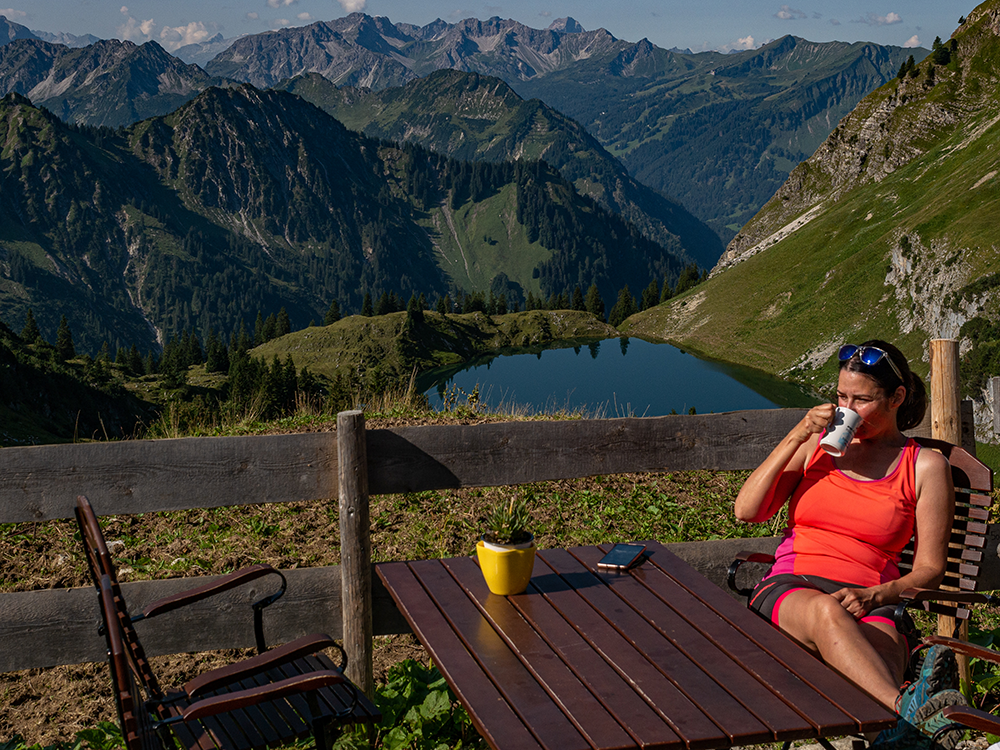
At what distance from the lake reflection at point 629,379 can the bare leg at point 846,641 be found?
A: 59.9m

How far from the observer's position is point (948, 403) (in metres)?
5.04

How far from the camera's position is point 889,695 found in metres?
3.17

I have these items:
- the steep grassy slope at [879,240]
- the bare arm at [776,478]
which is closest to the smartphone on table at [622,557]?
the bare arm at [776,478]

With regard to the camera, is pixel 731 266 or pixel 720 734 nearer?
pixel 720 734

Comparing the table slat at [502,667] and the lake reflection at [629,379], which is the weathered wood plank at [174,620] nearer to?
the table slat at [502,667]

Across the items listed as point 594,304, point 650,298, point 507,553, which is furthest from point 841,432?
point 594,304

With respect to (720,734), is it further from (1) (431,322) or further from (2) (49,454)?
(1) (431,322)

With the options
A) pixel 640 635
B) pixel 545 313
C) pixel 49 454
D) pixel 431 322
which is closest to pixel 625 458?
pixel 640 635

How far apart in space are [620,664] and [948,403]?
328 centimetres

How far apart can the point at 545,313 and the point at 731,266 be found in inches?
1565

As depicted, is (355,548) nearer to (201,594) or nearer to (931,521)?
(201,594)

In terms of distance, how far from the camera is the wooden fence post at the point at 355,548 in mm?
4527

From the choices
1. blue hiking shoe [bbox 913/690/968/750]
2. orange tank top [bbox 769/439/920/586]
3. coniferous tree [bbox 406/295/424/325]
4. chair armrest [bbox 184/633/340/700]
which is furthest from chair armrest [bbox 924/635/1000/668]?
coniferous tree [bbox 406/295/424/325]

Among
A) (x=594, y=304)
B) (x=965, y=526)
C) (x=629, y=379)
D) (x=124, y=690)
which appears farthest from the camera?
(x=594, y=304)
